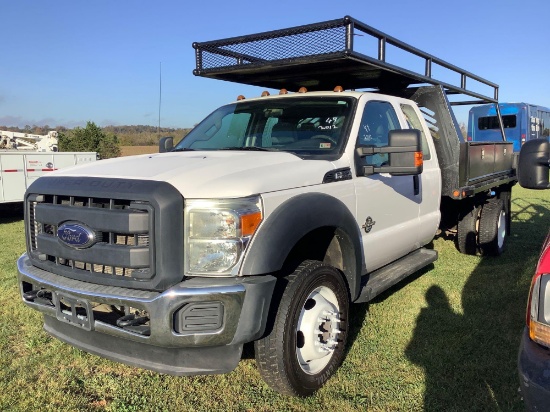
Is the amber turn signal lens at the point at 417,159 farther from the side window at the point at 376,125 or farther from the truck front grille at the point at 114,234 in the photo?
the truck front grille at the point at 114,234

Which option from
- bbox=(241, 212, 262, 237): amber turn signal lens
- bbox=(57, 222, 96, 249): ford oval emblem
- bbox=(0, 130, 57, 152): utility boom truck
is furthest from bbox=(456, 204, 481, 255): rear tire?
bbox=(0, 130, 57, 152): utility boom truck

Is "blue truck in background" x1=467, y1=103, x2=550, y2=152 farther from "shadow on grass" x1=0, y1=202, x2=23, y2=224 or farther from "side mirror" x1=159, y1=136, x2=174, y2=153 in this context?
"side mirror" x1=159, y1=136, x2=174, y2=153

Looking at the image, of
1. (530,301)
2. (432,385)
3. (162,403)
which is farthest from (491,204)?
(162,403)

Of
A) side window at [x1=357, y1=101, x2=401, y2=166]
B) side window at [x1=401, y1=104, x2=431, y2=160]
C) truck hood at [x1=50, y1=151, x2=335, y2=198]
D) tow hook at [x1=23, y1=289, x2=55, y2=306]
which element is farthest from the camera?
side window at [x1=401, y1=104, x2=431, y2=160]

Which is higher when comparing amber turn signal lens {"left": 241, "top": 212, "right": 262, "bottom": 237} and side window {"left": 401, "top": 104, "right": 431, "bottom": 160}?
side window {"left": 401, "top": 104, "right": 431, "bottom": 160}

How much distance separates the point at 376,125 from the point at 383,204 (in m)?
0.70

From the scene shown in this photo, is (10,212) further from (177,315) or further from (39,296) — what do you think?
(177,315)

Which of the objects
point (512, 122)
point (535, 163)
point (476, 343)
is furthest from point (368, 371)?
point (512, 122)

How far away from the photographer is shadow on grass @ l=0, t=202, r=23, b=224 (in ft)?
38.5

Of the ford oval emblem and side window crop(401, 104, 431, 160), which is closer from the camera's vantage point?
the ford oval emblem

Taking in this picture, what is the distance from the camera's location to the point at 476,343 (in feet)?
12.8

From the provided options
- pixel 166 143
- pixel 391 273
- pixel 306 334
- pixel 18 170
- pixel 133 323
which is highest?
pixel 166 143

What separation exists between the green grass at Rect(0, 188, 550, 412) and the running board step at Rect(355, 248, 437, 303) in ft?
1.42

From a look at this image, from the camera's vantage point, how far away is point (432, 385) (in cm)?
327
